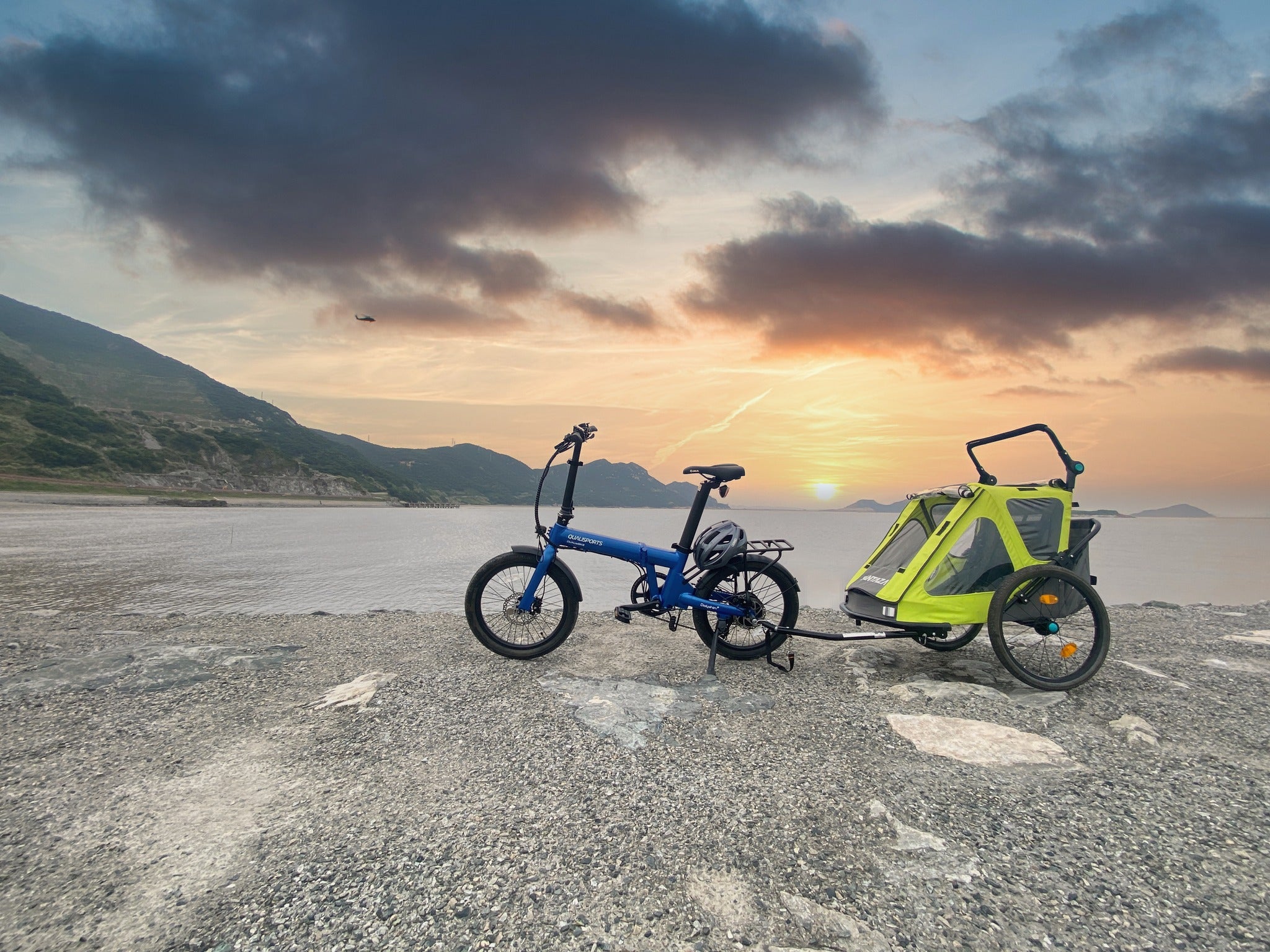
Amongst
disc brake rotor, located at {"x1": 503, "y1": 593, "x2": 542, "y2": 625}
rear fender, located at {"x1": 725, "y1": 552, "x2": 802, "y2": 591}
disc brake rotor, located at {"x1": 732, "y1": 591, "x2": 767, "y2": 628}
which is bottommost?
disc brake rotor, located at {"x1": 503, "y1": 593, "x2": 542, "y2": 625}

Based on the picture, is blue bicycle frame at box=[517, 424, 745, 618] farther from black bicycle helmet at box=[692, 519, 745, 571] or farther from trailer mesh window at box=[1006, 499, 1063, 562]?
trailer mesh window at box=[1006, 499, 1063, 562]

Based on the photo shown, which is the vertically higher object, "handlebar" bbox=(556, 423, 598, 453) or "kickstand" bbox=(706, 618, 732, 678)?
"handlebar" bbox=(556, 423, 598, 453)

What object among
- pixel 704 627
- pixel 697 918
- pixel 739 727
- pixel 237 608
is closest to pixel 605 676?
pixel 704 627

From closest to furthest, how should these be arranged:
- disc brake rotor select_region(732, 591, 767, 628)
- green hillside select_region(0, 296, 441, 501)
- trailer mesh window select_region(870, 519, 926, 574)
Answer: trailer mesh window select_region(870, 519, 926, 574)
disc brake rotor select_region(732, 591, 767, 628)
green hillside select_region(0, 296, 441, 501)

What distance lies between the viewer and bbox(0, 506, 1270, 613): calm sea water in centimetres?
1419

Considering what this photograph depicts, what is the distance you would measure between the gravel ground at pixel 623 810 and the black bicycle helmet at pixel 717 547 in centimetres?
130

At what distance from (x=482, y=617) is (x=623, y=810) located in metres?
3.77

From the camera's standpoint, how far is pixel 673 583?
6531mm

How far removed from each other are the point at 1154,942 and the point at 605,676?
177 inches

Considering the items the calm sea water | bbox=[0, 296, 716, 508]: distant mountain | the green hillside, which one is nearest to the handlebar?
the calm sea water

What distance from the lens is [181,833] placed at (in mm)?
3275

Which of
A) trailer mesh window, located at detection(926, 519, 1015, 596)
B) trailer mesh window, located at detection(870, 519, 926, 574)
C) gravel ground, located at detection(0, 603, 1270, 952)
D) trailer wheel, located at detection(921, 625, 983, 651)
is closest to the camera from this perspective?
Answer: gravel ground, located at detection(0, 603, 1270, 952)

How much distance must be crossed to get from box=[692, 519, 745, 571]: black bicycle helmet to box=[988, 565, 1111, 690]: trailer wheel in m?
2.58

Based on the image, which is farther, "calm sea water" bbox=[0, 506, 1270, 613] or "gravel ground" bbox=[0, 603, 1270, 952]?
"calm sea water" bbox=[0, 506, 1270, 613]
